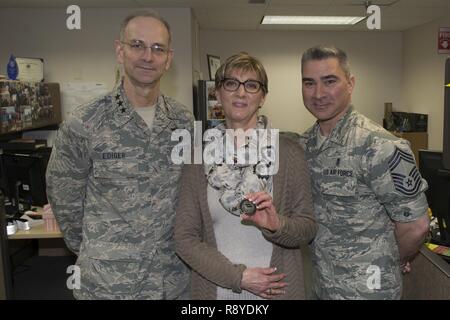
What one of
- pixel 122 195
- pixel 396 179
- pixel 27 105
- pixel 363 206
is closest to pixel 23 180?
pixel 27 105

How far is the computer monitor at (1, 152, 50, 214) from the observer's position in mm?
3176

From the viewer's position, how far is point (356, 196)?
4.93 feet

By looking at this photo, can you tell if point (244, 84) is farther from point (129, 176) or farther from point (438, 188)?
point (438, 188)

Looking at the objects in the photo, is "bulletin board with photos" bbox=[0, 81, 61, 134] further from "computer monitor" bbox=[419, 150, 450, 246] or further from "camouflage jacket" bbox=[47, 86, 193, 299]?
Result: "computer monitor" bbox=[419, 150, 450, 246]

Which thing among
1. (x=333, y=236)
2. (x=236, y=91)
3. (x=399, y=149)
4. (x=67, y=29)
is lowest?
(x=333, y=236)

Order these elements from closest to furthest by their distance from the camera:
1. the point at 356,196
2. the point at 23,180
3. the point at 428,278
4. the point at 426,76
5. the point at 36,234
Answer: the point at 356,196 → the point at 428,278 → the point at 36,234 → the point at 23,180 → the point at 426,76

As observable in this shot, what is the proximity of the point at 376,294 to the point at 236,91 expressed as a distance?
0.90 m

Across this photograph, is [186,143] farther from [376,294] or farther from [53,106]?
[53,106]

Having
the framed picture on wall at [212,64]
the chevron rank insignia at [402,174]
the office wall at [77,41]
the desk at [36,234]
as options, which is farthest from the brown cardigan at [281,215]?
the framed picture on wall at [212,64]

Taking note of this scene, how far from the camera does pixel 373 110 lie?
7.25 meters

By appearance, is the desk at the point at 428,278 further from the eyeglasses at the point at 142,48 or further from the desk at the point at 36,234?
the desk at the point at 36,234

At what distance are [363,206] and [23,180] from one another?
273 cm

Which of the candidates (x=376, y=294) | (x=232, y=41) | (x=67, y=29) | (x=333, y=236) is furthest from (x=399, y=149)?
(x=232, y=41)

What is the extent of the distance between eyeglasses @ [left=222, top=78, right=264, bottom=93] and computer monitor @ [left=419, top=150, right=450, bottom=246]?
1117 millimetres
